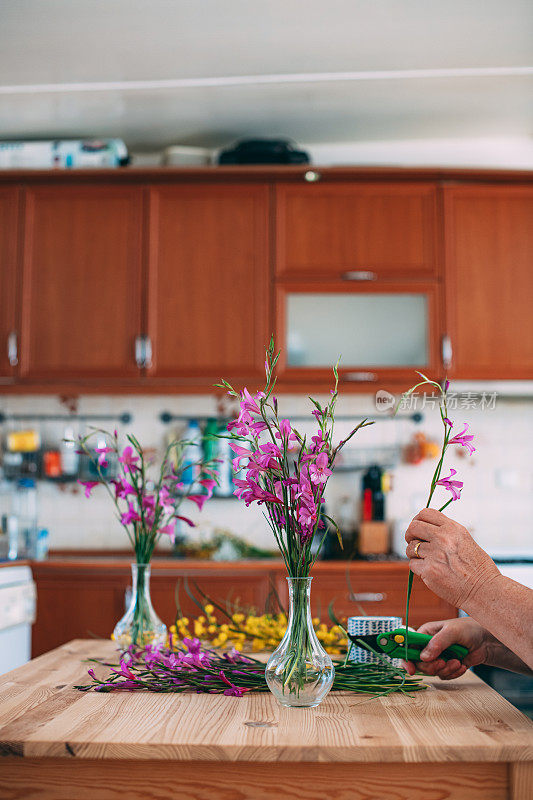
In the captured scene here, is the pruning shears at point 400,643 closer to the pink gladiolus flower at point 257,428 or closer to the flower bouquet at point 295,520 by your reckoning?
the flower bouquet at point 295,520

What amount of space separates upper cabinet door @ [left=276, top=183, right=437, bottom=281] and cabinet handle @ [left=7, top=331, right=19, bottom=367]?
125 cm

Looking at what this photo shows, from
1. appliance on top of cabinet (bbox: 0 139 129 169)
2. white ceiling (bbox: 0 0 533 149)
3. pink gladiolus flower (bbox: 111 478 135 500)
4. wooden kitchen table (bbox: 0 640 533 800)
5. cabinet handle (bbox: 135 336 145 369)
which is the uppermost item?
white ceiling (bbox: 0 0 533 149)

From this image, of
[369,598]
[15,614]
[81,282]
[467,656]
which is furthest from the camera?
[81,282]

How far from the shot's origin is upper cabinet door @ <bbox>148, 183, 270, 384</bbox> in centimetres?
340

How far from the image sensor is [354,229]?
135 inches

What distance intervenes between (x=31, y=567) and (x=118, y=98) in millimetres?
2083

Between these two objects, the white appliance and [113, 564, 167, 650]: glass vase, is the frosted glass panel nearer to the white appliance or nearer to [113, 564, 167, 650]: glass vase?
the white appliance

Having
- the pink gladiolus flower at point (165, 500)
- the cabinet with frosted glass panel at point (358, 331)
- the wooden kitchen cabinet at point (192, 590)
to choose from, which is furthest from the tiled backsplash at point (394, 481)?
the pink gladiolus flower at point (165, 500)

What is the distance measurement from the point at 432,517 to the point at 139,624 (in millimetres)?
656

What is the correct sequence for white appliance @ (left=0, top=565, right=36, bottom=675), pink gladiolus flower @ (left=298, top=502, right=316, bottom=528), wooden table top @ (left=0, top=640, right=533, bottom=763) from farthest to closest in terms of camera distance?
white appliance @ (left=0, top=565, right=36, bottom=675), pink gladiolus flower @ (left=298, top=502, right=316, bottom=528), wooden table top @ (left=0, top=640, right=533, bottom=763)

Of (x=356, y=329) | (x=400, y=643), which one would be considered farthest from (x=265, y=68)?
(x=400, y=643)

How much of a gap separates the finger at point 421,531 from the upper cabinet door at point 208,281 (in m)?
2.15

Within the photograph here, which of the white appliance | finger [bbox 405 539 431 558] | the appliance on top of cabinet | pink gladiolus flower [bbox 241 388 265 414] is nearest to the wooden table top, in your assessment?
finger [bbox 405 539 431 558]

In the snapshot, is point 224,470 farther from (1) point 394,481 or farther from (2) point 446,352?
(2) point 446,352
